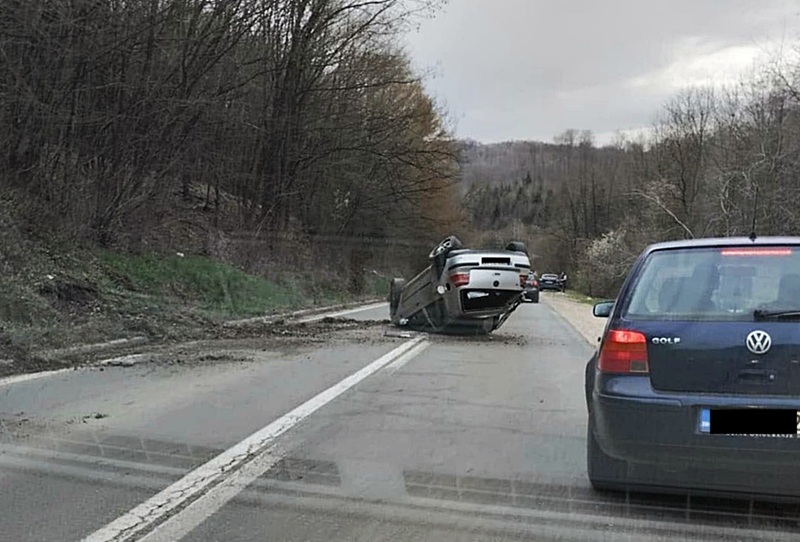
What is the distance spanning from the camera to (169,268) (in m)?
22.5

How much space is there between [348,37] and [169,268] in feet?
48.0

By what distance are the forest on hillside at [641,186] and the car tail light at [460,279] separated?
5035 millimetres

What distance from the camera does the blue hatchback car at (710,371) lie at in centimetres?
498

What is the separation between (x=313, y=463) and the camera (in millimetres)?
6617

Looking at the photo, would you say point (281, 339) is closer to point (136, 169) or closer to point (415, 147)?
point (136, 169)

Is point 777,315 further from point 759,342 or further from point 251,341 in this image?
point 251,341

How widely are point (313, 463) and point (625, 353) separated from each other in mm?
2533

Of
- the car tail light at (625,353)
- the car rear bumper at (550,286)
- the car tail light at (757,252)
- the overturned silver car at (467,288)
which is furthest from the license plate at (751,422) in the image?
the car rear bumper at (550,286)

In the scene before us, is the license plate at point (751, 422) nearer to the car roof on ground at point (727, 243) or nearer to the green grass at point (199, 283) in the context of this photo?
the car roof on ground at point (727, 243)

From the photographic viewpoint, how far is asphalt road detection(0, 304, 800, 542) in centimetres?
514

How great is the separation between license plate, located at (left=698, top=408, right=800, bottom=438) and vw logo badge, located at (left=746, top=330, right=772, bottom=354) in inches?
12.7

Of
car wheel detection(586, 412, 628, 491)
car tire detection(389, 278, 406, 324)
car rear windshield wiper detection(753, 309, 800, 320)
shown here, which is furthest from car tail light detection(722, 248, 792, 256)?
car tire detection(389, 278, 406, 324)

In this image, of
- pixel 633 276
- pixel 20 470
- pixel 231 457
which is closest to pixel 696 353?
pixel 633 276

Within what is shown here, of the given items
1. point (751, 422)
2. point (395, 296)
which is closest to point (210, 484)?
point (751, 422)
